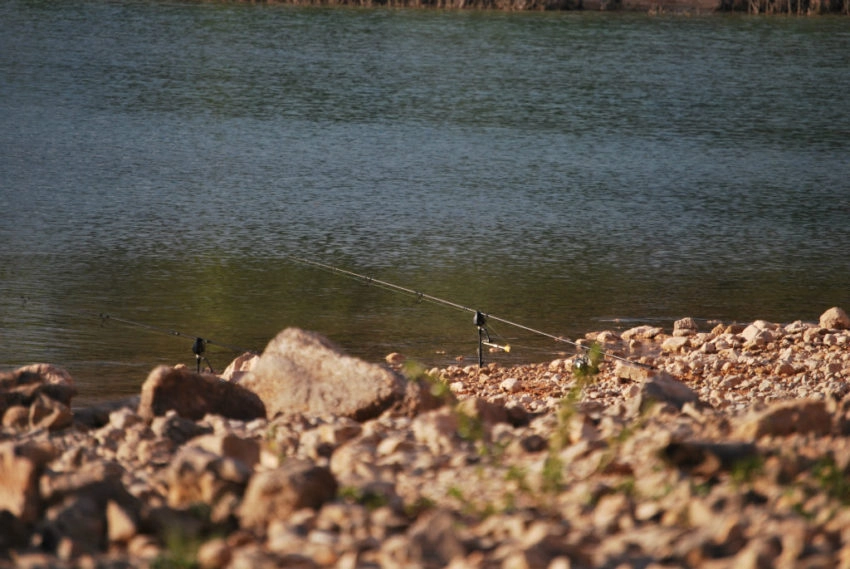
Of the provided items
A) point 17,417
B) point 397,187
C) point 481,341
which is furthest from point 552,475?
point 397,187

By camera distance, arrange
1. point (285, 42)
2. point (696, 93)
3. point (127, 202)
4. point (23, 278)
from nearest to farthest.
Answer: point (23, 278) → point (127, 202) → point (696, 93) → point (285, 42)

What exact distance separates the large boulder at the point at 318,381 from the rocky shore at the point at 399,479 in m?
0.01

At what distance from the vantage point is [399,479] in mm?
4887

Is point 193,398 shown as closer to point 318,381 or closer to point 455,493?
point 318,381

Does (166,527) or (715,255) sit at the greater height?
(166,527)

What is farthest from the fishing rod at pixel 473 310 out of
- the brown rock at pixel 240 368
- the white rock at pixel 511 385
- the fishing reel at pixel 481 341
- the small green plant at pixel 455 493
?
the small green plant at pixel 455 493

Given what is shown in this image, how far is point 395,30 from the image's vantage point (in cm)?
3916

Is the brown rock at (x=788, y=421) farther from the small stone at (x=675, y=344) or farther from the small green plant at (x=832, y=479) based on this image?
the small stone at (x=675, y=344)

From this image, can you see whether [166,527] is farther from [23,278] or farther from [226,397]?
[23,278]

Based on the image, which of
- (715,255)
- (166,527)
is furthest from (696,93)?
(166,527)

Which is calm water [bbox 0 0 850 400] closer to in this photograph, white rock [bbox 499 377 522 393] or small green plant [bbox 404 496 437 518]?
white rock [bbox 499 377 522 393]

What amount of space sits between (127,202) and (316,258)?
410cm

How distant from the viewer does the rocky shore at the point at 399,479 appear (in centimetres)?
408

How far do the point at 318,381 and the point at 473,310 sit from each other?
17.4 ft
